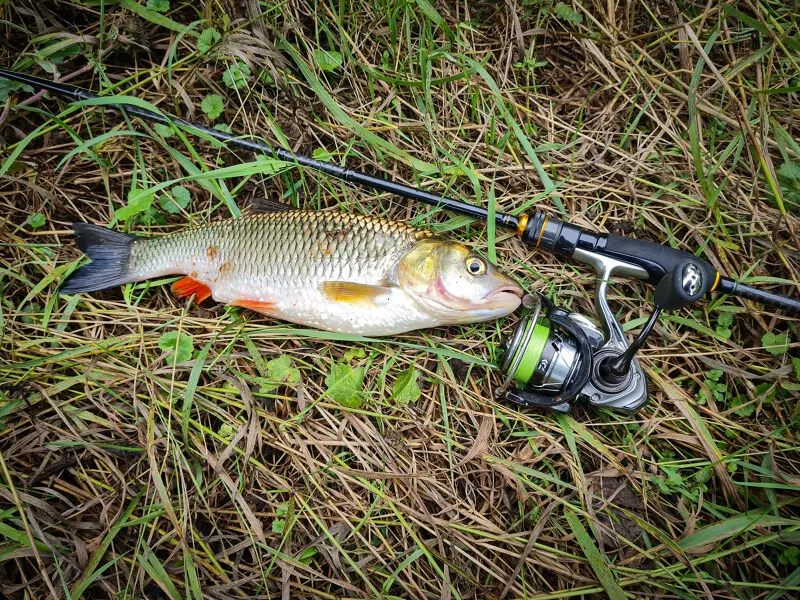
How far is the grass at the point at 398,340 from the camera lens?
2449 mm

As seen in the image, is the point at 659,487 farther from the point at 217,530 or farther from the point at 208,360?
the point at 208,360

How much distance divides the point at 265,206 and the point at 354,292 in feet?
2.58

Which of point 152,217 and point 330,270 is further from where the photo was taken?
point 152,217

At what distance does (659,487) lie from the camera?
259 cm

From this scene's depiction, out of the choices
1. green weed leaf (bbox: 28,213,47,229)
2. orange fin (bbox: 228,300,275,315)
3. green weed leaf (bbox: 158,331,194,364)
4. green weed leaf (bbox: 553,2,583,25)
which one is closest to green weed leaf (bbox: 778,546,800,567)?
orange fin (bbox: 228,300,275,315)

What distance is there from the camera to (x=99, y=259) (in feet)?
8.82

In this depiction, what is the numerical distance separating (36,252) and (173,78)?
135cm

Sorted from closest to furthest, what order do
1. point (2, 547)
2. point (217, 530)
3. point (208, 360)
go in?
point (2, 547) < point (217, 530) < point (208, 360)

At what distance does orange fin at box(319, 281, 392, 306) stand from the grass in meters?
0.26

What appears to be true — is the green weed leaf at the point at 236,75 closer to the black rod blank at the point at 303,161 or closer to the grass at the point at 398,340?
the grass at the point at 398,340

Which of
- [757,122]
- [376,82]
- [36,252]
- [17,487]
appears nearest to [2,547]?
[17,487]

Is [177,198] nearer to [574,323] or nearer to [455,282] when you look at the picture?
[455,282]

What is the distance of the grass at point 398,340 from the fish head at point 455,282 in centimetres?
32

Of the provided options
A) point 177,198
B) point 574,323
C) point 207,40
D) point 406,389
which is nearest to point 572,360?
point 574,323
